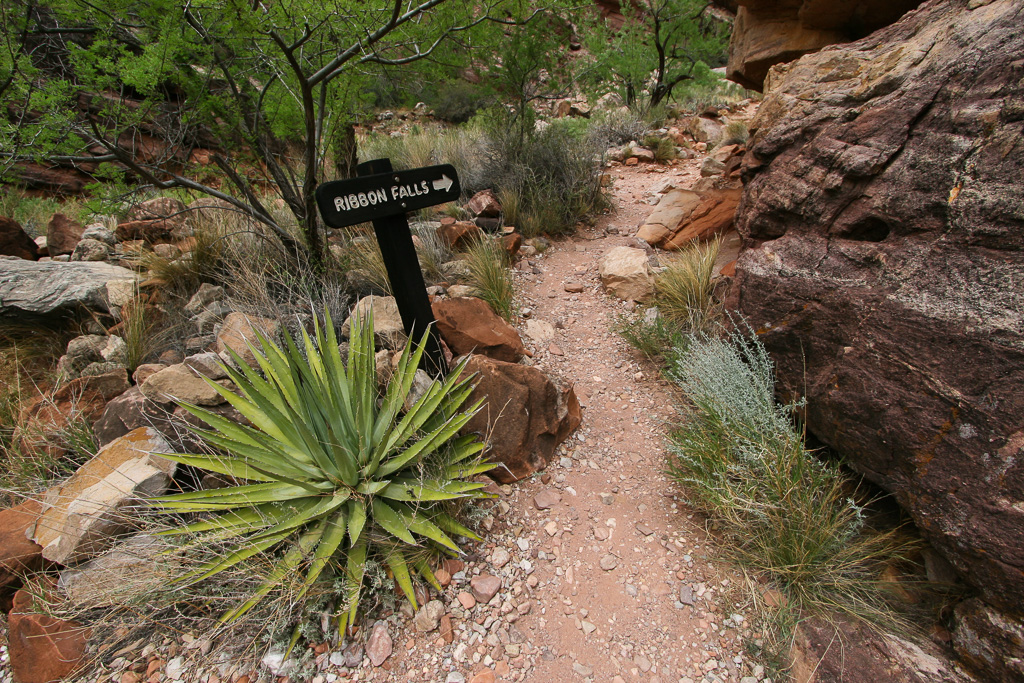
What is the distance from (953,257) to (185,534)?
3.54m

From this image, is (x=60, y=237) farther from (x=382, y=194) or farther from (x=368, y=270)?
(x=382, y=194)

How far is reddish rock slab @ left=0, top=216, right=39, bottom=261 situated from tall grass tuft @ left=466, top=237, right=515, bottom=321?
4499 millimetres

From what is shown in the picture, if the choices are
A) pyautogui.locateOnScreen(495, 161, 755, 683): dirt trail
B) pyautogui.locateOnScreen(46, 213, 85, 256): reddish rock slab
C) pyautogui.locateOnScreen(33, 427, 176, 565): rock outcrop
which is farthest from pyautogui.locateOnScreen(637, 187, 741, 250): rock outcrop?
pyautogui.locateOnScreen(46, 213, 85, 256): reddish rock slab

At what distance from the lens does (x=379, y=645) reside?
1.85 meters

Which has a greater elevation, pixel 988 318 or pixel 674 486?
pixel 988 318

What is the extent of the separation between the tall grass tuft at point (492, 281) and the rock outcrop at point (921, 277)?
1.76m

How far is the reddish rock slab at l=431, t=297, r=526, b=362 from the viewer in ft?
10.1

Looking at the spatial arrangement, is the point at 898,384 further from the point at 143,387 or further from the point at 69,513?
the point at 143,387

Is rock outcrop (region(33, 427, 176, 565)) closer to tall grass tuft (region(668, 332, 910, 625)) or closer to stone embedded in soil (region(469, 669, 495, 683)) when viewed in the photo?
stone embedded in soil (region(469, 669, 495, 683))

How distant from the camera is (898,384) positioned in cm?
201

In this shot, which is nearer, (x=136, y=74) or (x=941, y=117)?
(x=941, y=117)

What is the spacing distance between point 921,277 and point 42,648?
397 cm

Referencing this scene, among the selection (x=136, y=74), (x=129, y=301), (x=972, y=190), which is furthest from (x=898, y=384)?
(x=129, y=301)

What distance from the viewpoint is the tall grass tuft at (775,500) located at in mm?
1917
